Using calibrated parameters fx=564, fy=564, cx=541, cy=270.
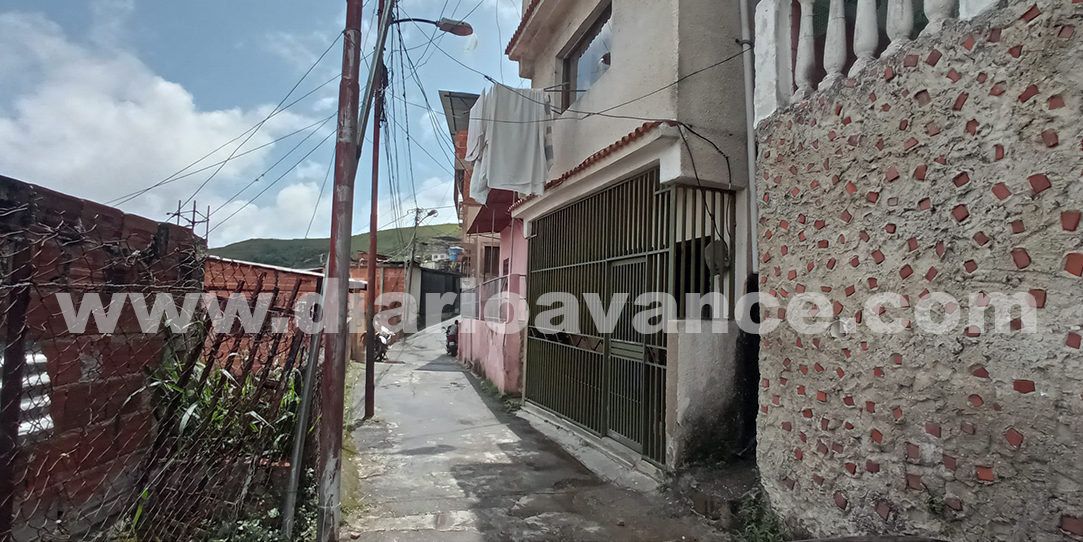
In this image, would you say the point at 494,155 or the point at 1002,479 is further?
the point at 494,155

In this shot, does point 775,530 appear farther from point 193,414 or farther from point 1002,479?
point 193,414

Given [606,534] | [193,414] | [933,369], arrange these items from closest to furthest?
[933,369] < [193,414] < [606,534]

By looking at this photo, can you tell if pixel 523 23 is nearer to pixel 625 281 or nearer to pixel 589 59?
pixel 589 59

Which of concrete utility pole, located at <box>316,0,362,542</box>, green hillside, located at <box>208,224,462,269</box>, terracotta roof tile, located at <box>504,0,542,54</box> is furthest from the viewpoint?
green hillside, located at <box>208,224,462,269</box>

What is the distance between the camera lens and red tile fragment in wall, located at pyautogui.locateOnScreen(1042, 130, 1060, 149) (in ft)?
7.50

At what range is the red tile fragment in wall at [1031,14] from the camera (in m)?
2.35

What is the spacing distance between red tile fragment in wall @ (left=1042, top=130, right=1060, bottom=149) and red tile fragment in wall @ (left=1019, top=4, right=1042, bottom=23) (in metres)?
0.49

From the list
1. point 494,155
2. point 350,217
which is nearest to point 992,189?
point 350,217

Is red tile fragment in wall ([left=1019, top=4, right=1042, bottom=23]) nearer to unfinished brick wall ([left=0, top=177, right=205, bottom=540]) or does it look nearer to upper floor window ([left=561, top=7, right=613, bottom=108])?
unfinished brick wall ([left=0, top=177, right=205, bottom=540])

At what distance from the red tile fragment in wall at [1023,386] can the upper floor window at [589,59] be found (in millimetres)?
5129

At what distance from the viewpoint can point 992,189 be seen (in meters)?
2.51

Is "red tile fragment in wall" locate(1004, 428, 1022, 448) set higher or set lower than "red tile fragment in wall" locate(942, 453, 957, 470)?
higher

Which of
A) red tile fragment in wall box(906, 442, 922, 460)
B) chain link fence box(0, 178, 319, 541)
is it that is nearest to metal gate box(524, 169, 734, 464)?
red tile fragment in wall box(906, 442, 922, 460)

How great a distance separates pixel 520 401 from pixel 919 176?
7.60m
